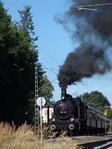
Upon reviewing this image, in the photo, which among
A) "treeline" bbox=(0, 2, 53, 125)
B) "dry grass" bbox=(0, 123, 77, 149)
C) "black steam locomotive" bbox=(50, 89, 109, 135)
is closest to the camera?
"dry grass" bbox=(0, 123, 77, 149)

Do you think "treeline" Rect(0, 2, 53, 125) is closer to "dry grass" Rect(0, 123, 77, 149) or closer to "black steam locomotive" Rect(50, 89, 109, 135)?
"black steam locomotive" Rect(50, 89, 109, 135)

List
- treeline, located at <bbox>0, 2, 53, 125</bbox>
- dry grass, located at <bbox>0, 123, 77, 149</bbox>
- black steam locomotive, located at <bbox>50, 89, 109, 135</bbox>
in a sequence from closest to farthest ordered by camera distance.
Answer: dry grass, located at <bbox>0, 123, 77, 149</bbox> → black steam locomotive, located at <bbox>50, 89, 109, 135</bbox> → treeline, located at <bbox>0, 2, 53, 125</bbox>

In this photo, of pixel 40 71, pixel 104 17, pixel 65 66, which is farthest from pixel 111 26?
pixel 40 71

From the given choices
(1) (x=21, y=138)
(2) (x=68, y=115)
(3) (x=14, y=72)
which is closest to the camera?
(1) (x=21, y=138)

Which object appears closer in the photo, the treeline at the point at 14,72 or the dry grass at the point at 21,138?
the dry grass at the point at 21,138

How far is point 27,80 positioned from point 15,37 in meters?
5.14

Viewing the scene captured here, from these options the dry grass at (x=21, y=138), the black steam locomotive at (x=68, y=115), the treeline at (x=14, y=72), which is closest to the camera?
the dry grass at (x=21, y=138)

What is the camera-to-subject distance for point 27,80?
54.9 metres

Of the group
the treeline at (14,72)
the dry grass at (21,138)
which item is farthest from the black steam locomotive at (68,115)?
the dry grass at (21,138)

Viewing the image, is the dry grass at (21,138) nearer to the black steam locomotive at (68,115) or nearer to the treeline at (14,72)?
the black steam locomotive at (68,115)

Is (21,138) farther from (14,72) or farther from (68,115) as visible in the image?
(14,72)

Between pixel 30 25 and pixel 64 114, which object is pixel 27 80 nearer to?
pixel 64 114

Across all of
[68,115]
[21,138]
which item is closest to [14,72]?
[68,115]

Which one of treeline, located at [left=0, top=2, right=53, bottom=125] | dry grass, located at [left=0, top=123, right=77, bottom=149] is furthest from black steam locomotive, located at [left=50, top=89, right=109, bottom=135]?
dry grass, located at [left=0, top=123, right=77, bottom=149]
